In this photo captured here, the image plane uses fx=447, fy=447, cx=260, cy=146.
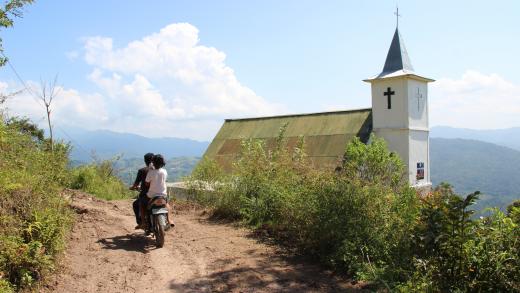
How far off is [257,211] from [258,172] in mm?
1101

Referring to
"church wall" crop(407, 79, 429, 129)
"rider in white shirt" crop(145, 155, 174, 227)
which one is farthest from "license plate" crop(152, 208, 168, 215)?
"church wall" crop(407, 79, 429, 129)

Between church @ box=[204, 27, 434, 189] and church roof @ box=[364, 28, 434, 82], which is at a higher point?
church roof @ box=[364, 28, 434, 82]

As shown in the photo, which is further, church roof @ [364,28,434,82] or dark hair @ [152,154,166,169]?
church roof @ [364,28,434,82]

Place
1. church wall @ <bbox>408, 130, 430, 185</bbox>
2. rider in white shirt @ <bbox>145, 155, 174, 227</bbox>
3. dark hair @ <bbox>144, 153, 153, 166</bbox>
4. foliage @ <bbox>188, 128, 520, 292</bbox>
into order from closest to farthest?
foliage @ <bbox>188, 128, 520, 292</bbox> → rider in white shirt @ <bbox>145, 155, 174, 227</bbox> → dark hair @ <bbox>144, 153, 153, 166</bbox> → church wall @ <bbox>408, 130, 430, 185</bbox>

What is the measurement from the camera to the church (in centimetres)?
2039

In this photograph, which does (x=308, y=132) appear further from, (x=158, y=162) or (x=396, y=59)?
(x=158, y=162)

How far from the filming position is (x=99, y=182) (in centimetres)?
1655

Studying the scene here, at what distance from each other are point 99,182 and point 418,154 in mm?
14133

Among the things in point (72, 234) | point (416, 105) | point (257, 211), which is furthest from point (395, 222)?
point (416, 105)

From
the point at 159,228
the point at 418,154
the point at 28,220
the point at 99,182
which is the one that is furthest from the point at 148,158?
the point at 418,154

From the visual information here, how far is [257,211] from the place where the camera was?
10.3 m

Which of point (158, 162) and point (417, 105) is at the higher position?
point (417, 105)

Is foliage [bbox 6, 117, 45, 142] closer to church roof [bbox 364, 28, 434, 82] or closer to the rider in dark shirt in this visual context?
the rider in dark shirt

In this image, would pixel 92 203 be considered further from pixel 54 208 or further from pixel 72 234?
pixel 54 208
